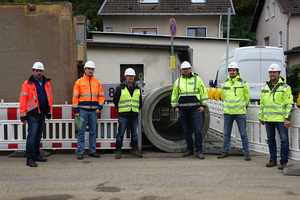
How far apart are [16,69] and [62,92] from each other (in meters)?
1.25

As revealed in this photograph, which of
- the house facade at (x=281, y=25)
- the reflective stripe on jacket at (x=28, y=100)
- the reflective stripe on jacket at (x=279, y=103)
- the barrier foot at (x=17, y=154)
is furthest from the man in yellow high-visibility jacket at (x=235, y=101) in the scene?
the house facade at (x=281, y=25)

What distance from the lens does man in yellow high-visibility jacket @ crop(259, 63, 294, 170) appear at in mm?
6906

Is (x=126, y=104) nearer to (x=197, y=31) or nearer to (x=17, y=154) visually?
(x=17, y=154)

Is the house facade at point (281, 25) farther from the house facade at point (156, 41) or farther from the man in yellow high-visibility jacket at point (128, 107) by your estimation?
the man in yellow high-visibility jacket at point (128, 107)

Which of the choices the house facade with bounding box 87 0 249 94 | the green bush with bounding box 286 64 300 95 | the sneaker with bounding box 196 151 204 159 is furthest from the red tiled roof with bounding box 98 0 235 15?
the sneaker with bounding box 196 151 204 159

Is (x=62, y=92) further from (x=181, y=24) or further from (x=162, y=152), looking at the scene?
(x=181, y=24)

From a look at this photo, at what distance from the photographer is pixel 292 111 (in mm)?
7531

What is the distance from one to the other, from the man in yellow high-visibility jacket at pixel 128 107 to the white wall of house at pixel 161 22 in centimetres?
2163

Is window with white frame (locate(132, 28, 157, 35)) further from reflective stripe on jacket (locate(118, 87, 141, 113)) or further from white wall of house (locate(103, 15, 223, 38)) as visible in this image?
reflective stripe on jacket (locate(118, 87, 141, 113))

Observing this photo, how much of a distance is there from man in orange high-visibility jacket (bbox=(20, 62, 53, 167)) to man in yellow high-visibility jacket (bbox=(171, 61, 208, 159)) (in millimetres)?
2718

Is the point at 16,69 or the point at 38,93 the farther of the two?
the point at 16,69

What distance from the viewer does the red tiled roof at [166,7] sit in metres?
28.7

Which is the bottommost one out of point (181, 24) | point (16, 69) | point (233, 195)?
point (233, 195)

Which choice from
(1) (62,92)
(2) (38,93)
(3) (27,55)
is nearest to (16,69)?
(3) (27,55)
